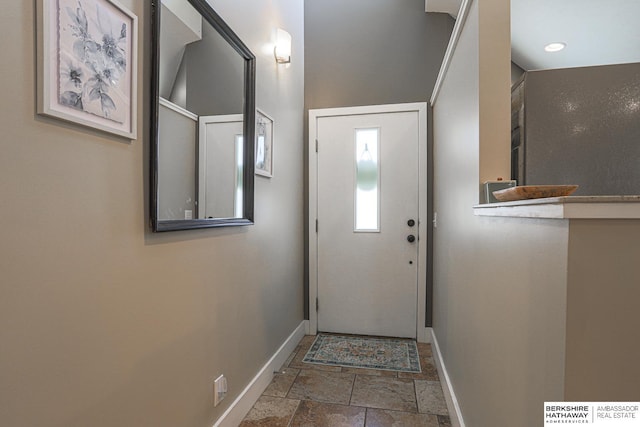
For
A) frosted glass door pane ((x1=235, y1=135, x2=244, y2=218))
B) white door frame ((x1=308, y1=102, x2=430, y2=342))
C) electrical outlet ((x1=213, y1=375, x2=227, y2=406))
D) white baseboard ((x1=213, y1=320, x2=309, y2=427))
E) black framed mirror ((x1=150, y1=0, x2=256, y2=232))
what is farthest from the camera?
white door frame ((x1=308, y1=102, x2=430, y2=342))

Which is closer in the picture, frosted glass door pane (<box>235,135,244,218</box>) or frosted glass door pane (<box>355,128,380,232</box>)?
frosted glass door pane (<box>235,135,244,218</box>)

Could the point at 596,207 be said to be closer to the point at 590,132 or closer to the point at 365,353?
the point at 590,132

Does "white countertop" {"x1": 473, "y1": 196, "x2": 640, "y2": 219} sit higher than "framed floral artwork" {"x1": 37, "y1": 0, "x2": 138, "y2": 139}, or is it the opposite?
"framed floral artwork" {"x1": 37, "y1": 0, "x2": 138, "y2": 139}

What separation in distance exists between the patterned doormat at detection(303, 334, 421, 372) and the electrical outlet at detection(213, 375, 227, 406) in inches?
40.8

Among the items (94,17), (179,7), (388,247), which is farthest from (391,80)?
(94,17)

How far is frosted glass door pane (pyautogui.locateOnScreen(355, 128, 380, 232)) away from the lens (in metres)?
3.12

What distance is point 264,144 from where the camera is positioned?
2.26 meters

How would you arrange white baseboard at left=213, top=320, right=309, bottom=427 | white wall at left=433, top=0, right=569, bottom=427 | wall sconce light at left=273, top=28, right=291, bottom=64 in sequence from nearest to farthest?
1. white wall at left=433, top=0, right=569, bottom=427
2. white baseboard at left=213, top=320, right=309, bottom=427
3. wall sconce light at left=273, top=28, right=291, bottom=64

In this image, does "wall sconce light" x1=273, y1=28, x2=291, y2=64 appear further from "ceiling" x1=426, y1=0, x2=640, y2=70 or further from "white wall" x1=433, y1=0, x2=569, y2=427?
"ceiling" x1=426, y1=0, x2=640, y2=70

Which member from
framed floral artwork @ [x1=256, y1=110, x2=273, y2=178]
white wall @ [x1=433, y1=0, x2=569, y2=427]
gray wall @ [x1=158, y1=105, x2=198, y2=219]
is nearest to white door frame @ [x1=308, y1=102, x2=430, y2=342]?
white wall @ [x1=433, y1=0, x2=569, y2=427]

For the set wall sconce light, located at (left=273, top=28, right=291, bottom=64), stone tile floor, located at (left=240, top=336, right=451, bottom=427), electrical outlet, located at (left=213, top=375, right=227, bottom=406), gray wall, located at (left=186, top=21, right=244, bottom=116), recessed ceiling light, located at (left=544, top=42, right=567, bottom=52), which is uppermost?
recessed ceiling light, located at (left=544, top=42, right=567, bottom=52)

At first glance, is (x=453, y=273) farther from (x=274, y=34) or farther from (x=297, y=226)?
(x=274, y=34)

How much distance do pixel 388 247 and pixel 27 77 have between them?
2.71 metres

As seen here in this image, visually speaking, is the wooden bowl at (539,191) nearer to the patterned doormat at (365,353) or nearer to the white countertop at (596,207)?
the white countertop at (596,207)
